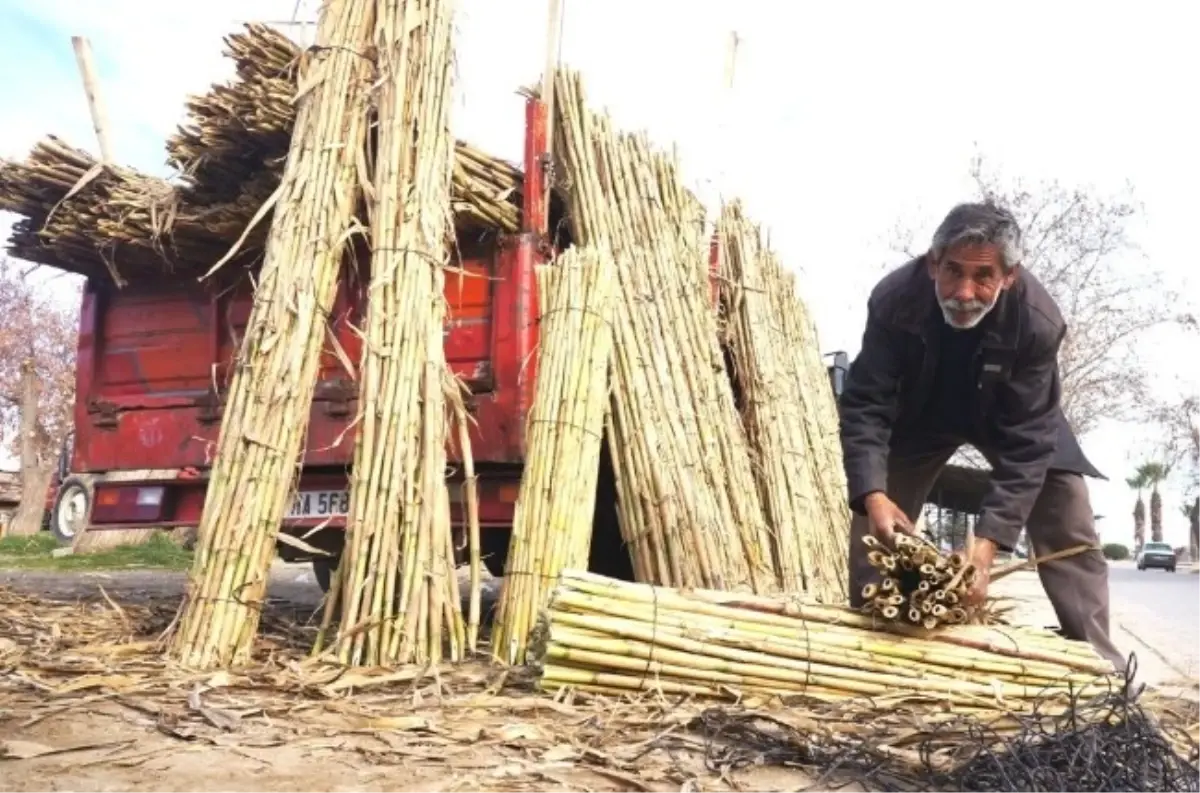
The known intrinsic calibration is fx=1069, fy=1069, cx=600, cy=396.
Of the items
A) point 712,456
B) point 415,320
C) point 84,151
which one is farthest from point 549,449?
point 84,151

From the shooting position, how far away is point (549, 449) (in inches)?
148

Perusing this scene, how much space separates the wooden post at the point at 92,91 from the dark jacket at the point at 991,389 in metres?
3.60

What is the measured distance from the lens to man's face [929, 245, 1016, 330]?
3057 millimetres

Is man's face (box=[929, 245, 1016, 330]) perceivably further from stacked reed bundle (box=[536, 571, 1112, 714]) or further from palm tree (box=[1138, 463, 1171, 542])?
palm tree (box=[1138, 463, 1171, 542])

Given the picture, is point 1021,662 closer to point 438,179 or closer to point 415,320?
Result: point 415,320

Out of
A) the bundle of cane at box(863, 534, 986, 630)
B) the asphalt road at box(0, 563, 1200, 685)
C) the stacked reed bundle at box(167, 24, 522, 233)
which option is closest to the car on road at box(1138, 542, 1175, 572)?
the asphalt road at box(0, 563, 1200, 685)

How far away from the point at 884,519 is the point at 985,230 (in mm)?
868

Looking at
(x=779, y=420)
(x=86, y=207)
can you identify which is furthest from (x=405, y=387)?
(x=779, y=420)

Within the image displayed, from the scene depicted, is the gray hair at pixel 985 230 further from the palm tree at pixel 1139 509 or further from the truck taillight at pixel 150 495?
the palm tree at pixel 1139 509

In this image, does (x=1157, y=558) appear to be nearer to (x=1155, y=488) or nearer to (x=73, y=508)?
(x=1155, y=488)

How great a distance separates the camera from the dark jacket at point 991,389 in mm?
3232

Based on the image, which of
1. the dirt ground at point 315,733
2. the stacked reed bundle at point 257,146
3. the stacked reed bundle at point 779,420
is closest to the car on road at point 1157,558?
the stacked reed bundle at point 779,420

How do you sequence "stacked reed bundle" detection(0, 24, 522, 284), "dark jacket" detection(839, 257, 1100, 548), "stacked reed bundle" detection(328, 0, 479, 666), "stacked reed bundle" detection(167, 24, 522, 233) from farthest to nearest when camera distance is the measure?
"stacked reed bundle" detection(0, 24, 522, 284) → "stacked reed bundle" detection(167, 24, 522, 233) → "stacked reed bundle" detection(328, 0, 479, 666) → "dark jacket" detection(839, 257, 1100, 548)

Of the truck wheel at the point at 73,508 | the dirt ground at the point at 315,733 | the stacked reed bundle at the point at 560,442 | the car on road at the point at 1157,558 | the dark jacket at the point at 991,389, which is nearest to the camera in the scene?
the dirt ground at the point at 315,733
